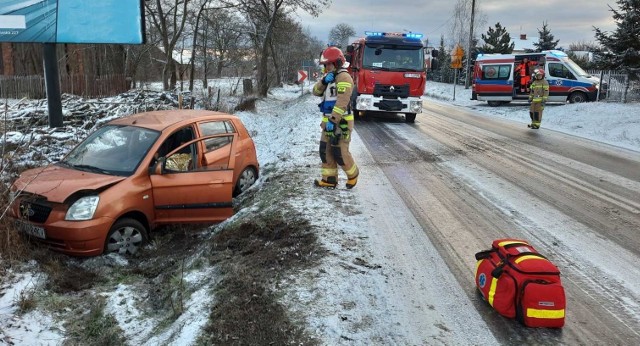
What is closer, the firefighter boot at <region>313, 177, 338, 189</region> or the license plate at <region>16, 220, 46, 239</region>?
the license plate at <region>16, 220, 46, 239</region>

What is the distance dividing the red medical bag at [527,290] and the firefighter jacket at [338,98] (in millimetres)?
3399

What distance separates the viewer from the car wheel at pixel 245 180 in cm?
736

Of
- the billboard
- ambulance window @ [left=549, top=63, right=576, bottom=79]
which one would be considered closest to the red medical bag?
the billboard

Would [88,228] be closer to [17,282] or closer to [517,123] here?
[17,282]

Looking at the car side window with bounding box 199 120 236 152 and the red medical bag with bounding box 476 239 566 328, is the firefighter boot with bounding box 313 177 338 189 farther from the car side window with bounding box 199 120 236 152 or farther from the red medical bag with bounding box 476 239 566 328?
the red medical bag with bounding box 476 239 566 328

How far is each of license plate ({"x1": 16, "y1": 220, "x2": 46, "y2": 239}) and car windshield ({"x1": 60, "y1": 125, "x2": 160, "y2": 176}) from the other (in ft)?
3.04

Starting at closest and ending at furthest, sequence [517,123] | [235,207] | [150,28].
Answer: [235,207] → [517,123] → [150,28]

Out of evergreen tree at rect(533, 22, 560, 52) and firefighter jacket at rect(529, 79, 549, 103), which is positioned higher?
evergreen tree at rect(533, 22, 560, 52)

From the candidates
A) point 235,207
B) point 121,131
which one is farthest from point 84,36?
point 235,207

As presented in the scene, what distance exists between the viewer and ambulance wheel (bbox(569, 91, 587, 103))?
21.9m

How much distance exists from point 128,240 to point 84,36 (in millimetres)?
9123

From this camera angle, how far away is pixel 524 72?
23.9 m

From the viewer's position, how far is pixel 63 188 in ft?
16.1

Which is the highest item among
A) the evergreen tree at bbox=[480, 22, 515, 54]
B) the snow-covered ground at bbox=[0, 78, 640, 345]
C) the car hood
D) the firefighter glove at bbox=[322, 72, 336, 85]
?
the evergreen tree at bbox=[480, 22, 515, 54]
